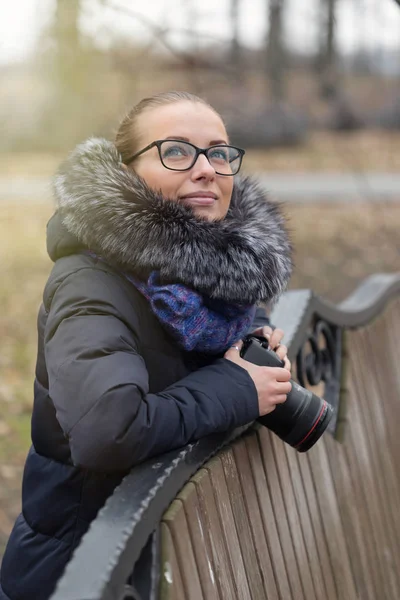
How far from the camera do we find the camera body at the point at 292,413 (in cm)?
189

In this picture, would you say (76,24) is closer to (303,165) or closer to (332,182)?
(332,182)

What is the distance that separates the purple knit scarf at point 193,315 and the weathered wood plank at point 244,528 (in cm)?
27

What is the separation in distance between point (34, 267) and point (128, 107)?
21.6 ft

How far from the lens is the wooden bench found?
4.77 ft

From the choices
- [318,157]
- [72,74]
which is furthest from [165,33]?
[318,157]

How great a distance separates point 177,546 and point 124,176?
0.87 m

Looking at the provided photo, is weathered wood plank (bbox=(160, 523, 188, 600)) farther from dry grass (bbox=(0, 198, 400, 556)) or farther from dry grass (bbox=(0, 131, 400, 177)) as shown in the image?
dry grass (bbox=(0, 131, 400, 177))

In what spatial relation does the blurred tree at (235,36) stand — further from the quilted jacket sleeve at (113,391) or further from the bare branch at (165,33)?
the quilted jacket sleeve at (113,391)

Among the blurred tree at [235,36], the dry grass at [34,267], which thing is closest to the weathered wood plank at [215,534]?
the dry grass at [34,267]

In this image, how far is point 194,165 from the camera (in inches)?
76.9

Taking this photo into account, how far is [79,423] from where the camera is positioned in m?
1.53

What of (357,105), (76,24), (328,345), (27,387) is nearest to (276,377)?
(328,345)

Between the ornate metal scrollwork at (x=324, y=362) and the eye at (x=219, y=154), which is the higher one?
the eye at (x=219, y=154)

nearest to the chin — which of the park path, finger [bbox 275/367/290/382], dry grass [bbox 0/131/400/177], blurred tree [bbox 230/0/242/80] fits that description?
finger [bbox 275/367/290/382]
